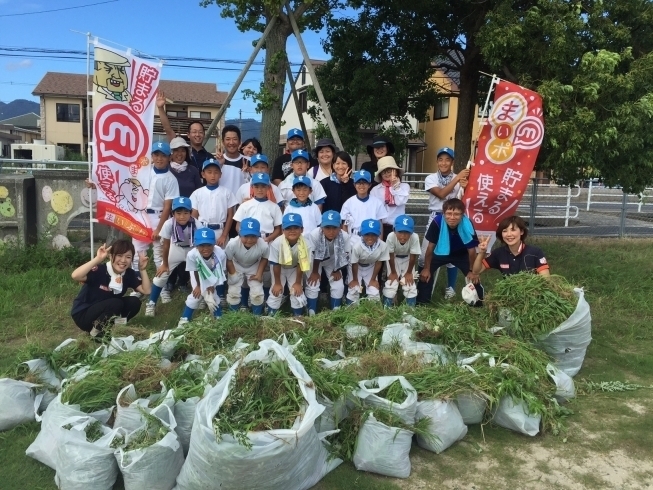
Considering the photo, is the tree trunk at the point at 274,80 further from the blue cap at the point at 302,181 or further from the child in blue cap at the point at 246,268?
the child in blue cap at the point at 246,268

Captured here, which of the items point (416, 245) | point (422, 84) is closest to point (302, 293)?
point (416, 245)

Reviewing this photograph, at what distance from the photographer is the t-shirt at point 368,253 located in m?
5.42

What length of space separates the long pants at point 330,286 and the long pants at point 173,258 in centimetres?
138

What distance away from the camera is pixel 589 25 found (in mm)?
6516

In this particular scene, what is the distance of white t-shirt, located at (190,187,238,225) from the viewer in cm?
573

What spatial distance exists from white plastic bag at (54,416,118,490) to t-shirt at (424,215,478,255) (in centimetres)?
395

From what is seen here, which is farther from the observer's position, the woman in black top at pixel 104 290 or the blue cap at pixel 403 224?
the blue cap at pixel 403 224

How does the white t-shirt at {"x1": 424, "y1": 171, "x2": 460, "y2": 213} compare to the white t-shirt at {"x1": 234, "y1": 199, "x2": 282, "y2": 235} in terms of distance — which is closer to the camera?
the white t-shirt at {"x1": 234, "y1": 199, "x2": 282, "y2": 235}

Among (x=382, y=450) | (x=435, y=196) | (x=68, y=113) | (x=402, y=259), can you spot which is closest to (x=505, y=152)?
(x=435, y=196)

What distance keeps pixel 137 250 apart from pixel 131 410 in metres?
3.41

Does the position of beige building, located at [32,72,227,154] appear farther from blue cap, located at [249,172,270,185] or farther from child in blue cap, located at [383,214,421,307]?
child in blue cap, located at [383,214,421,307]

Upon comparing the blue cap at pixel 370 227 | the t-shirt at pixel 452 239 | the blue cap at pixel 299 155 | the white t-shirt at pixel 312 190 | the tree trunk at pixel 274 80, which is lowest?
the t-shirt at pixel 452 239

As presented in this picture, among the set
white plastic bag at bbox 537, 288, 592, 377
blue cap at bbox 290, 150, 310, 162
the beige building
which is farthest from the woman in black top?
the beige building

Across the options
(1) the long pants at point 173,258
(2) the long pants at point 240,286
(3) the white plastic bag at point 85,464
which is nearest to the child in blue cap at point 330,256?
(2) the long pants at point 240,286
